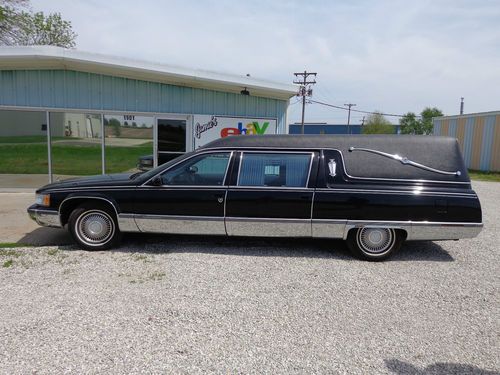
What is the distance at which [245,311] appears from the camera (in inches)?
137

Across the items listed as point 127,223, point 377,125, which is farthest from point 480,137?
point 377,125

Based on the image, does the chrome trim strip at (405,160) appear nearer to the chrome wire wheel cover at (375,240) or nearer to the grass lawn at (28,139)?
the chrome wire wheel cover at (375,240)

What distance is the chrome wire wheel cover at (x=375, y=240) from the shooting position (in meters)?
4.98

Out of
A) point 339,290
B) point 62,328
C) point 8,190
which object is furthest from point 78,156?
point 339,290

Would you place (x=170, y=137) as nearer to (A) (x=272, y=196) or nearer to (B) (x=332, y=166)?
(A) (x=272, y=196)

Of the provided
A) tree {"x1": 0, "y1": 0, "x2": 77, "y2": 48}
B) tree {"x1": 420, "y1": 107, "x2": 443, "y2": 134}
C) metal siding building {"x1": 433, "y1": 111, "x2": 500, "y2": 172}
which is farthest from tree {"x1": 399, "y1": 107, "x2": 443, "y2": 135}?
tree {"x1": 0, "y1": 0, "x2": 77, "y2": 48}

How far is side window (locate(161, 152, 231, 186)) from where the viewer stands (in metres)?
5.14

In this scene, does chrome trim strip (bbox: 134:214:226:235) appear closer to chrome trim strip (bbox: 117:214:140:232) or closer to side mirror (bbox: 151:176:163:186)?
chrome trim strip (bbox: 117:214:140:232)

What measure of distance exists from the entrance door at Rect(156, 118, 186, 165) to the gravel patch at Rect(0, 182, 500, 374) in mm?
5431

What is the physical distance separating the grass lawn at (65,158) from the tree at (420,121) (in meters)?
68.8

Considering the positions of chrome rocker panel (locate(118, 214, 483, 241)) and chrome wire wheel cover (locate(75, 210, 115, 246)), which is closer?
chrome rocker panel (locate(118, 214, 483, 241))

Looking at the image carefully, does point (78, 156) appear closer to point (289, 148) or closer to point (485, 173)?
point (289, 148)

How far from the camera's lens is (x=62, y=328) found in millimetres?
3111

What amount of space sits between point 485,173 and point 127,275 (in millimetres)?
23717
